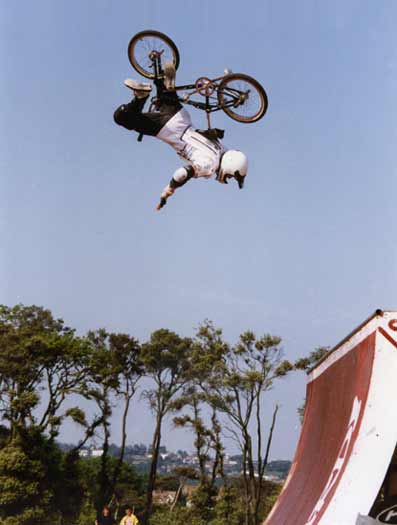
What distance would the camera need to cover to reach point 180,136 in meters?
7.92

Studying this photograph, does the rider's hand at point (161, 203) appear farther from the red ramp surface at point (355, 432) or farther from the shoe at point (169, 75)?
the red ramp surface at point (355, 432)

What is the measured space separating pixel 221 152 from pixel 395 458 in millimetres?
4685

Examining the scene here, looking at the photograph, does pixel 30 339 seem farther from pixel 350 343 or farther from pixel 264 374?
pixel 350 343

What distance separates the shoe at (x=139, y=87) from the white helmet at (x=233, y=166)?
119 cm

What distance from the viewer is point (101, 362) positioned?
105ft

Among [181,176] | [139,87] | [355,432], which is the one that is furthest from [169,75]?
[355,432]

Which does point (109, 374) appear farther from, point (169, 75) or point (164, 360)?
point (169, 75)

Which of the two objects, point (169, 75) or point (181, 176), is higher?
point (169, 75)

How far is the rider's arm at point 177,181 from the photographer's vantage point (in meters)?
7.75

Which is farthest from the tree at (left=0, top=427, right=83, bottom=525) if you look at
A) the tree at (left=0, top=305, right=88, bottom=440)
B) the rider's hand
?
the rider's hand

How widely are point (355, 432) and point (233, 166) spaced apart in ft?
13.4

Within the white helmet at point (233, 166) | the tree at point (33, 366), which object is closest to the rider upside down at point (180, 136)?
the white helmet at point (233, 166)

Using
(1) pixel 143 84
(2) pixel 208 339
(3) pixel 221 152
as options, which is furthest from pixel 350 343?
(2) pixel 208 339

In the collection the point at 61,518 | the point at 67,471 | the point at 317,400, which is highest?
the point at 317,400
